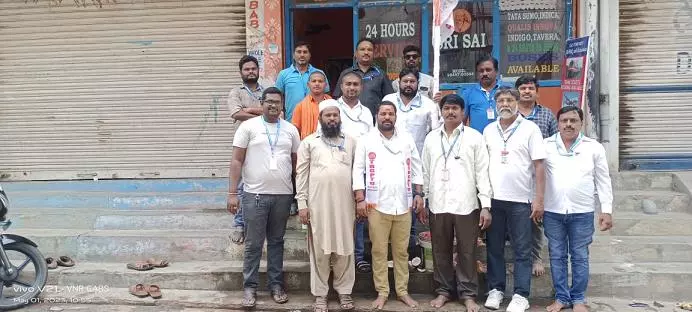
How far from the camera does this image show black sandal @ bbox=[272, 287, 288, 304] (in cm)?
525

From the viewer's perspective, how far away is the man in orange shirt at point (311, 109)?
17.6 ft

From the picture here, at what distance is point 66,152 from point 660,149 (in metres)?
7.96

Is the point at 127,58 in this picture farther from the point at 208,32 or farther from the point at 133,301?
the point at 133,301

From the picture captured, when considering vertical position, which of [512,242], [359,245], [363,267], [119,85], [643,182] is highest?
[119,85]

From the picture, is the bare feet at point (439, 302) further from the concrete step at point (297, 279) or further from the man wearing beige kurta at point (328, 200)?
the man wearing beige kurta at point (328, 200)

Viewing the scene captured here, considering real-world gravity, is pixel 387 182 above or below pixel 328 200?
above

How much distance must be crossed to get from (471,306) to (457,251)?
472 mm

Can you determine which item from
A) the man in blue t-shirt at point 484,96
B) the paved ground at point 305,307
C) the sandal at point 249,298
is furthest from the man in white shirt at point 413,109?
the sandal at point 249,298

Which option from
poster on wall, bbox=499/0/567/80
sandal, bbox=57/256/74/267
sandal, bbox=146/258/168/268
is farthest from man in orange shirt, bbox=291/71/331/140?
poster on wall, bbox=499/0/567/80

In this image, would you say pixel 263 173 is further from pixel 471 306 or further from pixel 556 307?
pixel 556 307

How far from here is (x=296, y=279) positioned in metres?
5.56

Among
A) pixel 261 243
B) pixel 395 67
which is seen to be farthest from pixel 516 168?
pixel 395 67

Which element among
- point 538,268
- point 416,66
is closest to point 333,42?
point 416,66

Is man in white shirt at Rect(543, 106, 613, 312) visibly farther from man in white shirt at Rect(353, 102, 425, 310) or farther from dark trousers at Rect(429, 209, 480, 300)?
man in white shirt at Rect(353, 102, 425, 310)
